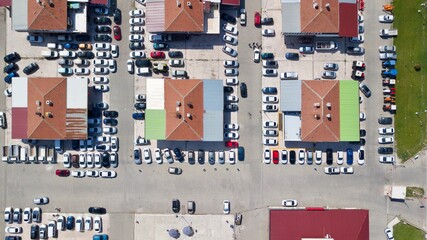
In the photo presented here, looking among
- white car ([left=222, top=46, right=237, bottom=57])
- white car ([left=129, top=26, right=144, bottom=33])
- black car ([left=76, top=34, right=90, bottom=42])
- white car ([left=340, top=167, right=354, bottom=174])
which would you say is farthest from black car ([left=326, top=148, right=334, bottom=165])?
black car ([left=76, top=34, right=90, bottom=42])

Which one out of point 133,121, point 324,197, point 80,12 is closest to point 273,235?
point 324,197

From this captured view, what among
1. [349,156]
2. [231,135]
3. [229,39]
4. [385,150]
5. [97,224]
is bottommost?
[97,224]

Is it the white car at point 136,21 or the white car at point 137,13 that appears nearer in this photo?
the white car at point 137,13

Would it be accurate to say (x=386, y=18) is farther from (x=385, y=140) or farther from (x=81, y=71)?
(x=81, y=71)

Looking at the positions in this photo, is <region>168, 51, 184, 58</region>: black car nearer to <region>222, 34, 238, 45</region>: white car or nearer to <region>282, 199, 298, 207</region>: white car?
<region>222, 34, 238, 45</region>: white car

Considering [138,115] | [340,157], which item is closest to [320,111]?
[340,157]

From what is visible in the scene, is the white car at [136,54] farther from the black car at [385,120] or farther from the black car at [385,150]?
the black car at [385,150]

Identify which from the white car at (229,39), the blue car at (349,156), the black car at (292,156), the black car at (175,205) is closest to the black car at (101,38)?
the white car at (229,39)

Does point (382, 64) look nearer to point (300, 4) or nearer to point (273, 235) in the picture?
point (300, 4)
